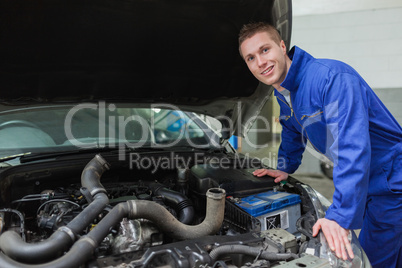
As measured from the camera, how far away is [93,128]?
6.64 ft

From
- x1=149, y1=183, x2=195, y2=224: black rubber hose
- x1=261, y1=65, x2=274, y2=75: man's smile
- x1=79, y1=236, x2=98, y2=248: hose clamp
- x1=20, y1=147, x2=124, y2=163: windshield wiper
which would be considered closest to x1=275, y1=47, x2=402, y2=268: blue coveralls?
x1=261, y1=65, x2=274, y2=75: man's smile

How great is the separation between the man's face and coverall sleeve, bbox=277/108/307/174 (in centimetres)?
44

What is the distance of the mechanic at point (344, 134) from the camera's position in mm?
1224

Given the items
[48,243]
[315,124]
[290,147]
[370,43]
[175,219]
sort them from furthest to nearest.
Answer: [370,43] → [290,147] → [315,124] → [175,219] → [48,243]

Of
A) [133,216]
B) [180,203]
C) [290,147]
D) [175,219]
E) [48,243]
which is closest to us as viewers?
[48,243]

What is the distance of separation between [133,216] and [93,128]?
1.10m

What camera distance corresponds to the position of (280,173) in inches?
71.8

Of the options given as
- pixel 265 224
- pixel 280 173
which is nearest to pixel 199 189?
pixel 265 224

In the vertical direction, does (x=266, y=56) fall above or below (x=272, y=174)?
above

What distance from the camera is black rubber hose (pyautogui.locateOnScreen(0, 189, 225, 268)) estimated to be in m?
0.91

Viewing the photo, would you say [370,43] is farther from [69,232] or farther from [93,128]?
[69,232]

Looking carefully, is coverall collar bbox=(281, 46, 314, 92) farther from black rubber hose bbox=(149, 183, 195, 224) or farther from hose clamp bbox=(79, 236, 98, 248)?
hose clamp bbox=(79, 236, 98, 248)

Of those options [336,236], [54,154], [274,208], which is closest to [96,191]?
[54,154]

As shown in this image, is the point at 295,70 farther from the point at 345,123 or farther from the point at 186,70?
the point at 186,70
